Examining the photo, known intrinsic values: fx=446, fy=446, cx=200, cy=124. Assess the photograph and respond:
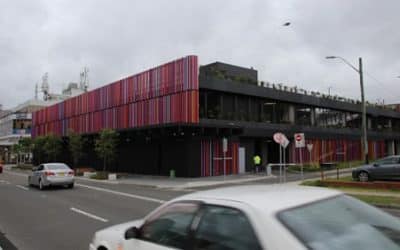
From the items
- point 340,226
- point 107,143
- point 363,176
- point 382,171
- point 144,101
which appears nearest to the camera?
point 340,226

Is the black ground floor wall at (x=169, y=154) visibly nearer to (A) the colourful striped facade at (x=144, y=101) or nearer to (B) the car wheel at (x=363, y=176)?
(A) the colourful striped facade at (x=144, y=101)

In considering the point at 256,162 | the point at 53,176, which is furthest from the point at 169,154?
the point at 53,176

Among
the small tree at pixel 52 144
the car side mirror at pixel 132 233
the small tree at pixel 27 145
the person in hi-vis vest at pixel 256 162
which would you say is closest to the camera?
the car side mirror at pixel 132 233

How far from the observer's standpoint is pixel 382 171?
83.2ft

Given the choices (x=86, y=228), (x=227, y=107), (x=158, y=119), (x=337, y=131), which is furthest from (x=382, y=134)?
(x=86, y=228)

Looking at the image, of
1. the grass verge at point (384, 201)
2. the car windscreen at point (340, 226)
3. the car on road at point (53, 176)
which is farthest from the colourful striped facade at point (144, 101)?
the car windscreen at point (340, 226)

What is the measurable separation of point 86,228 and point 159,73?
27.7 m

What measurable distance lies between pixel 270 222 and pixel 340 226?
2.06ft

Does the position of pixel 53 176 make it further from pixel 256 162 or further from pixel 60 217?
pixel 256 162

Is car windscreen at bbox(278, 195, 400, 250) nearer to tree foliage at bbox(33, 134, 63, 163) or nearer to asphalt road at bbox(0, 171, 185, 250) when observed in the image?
asphalt road at bbox(0, 171, 185, 250)

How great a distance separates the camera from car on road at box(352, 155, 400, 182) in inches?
978

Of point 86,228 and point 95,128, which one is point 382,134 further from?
point 86,228

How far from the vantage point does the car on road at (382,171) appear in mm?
24844

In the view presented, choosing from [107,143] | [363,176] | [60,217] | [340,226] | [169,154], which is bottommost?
[60,217]
